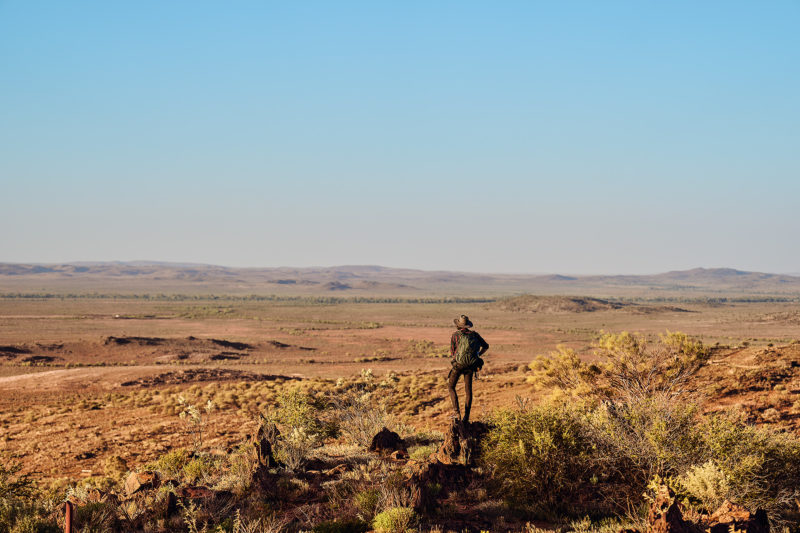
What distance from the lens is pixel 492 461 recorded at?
8453mm

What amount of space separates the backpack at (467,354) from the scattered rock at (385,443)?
2301mm

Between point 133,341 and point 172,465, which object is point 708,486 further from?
point 133,341

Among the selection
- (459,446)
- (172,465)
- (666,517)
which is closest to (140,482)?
(172,465)

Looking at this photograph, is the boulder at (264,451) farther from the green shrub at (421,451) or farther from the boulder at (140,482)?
the green shrub at (421,451)

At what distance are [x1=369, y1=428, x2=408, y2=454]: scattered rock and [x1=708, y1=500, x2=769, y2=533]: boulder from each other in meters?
6.53

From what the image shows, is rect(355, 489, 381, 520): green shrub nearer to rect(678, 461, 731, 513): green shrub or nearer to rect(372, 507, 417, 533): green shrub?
rect(372, 507, 417, 533): green shrub

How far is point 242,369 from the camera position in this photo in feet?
116

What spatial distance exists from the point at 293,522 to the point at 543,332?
191 ft

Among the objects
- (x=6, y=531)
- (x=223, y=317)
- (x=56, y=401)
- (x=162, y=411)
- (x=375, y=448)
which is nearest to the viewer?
(x=6, y=531)

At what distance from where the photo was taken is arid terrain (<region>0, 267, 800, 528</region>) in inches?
621

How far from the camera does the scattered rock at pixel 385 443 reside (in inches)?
444

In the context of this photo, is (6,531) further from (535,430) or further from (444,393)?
(444,393)

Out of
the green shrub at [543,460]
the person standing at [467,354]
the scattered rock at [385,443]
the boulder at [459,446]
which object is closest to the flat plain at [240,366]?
the scattered rock at [385,443]

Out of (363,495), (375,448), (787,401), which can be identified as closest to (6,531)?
(363,495)
